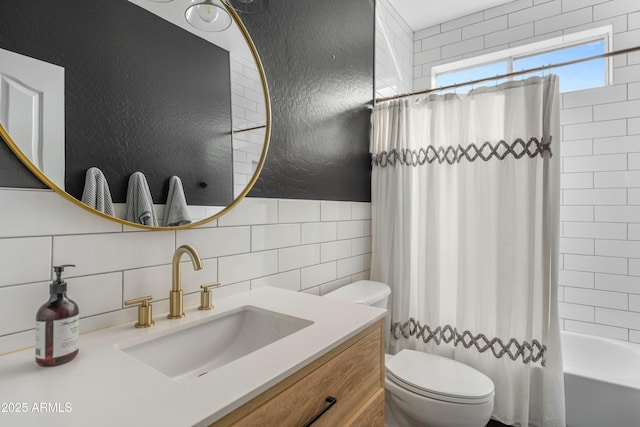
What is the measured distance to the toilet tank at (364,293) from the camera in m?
1.61

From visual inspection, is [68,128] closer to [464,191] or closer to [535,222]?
[464,191]

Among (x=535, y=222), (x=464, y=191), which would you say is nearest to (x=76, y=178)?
(x=464, y=191)

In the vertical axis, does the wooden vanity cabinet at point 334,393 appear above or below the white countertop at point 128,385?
below

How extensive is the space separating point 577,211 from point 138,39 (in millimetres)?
2739

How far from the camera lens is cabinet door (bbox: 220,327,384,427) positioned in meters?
0.67

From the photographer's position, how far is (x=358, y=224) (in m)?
1.99

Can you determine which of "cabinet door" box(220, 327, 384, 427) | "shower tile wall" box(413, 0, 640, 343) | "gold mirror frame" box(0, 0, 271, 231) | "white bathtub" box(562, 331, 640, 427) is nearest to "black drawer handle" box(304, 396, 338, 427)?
"cabinet door" box(220, 327, 384, 427)

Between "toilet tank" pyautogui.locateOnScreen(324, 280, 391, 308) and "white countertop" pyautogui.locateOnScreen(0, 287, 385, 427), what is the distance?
72 cm

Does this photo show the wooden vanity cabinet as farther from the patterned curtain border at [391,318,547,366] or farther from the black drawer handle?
the patterned curtain border at [391,318,547,366]

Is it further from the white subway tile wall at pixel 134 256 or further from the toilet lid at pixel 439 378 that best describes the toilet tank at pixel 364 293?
the toilet lid at pixel 439 378

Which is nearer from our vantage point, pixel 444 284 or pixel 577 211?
pixel 444 284

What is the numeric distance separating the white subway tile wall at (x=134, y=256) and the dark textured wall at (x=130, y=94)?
0.09 metres

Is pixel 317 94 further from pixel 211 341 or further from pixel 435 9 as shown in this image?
pixel 435 9

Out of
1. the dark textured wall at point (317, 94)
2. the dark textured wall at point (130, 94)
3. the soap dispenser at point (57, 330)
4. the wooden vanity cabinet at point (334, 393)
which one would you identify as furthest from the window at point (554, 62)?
the soap dispenser at point (57, 330)
